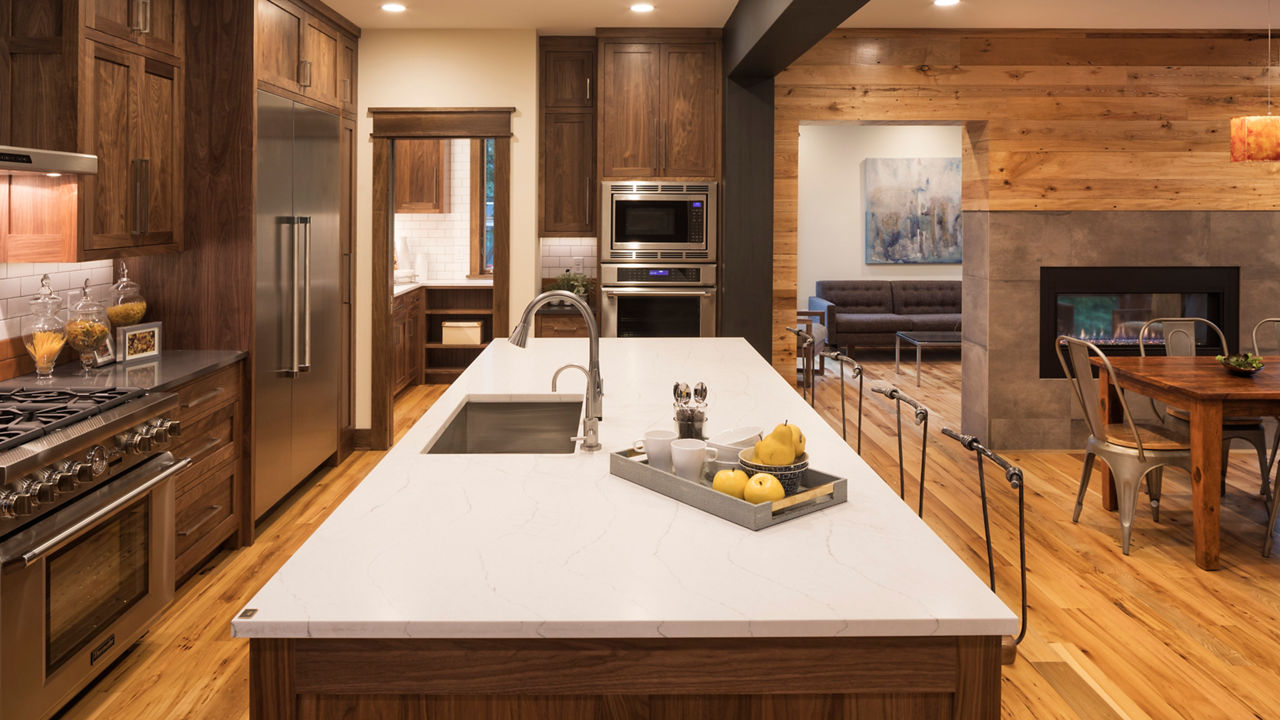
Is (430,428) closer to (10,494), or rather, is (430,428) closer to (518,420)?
(518,420)

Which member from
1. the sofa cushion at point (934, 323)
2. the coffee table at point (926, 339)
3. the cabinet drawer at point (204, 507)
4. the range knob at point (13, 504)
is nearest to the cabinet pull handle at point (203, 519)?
the cabinet drawer at point (204, 507)

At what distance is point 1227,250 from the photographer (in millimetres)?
5781

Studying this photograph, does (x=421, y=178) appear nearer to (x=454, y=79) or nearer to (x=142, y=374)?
(x=454, y=79)

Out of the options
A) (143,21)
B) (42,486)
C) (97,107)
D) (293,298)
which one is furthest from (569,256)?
(42,486)

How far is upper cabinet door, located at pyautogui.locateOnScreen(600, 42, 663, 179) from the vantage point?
5.61m

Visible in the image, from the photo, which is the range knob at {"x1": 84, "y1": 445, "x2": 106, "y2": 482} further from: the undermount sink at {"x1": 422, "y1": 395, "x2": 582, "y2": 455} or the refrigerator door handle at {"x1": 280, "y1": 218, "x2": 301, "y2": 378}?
the refrigerator door handle at {"x1": 280, "y1": 218, "x2": 301, "y2": 378}

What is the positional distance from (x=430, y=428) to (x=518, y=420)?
528mm

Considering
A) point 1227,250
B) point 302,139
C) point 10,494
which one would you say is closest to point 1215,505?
point 1227,250

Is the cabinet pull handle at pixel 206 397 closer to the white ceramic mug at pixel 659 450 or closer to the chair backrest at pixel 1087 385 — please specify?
the white ceramic mug at pixel 659 450

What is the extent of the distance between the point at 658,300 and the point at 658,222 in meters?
0.47

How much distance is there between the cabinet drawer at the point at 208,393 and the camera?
3383 millimetres

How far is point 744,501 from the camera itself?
63.2 inches

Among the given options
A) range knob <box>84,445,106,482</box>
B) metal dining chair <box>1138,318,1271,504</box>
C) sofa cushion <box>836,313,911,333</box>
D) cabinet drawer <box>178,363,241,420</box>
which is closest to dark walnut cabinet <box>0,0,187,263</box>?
cabinet drawer <box>178,363,241,420</box>

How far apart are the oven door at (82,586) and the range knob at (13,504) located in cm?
7
